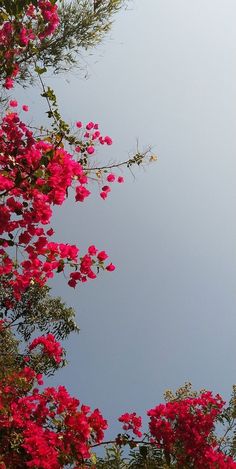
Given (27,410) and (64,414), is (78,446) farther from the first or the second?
(27,410)

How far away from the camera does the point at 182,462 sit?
342 inches

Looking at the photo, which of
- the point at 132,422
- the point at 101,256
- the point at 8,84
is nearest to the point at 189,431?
the point at 132,422

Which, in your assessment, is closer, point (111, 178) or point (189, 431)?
point (111, 178)

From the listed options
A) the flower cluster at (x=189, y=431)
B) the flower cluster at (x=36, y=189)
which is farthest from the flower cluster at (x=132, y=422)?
the flower cluster at (x=36, y=189)

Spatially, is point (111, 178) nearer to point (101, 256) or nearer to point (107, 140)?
point (107, 140)

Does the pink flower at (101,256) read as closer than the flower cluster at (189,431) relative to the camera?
Yes

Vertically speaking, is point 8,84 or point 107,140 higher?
point 8,84

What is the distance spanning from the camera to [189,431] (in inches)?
381

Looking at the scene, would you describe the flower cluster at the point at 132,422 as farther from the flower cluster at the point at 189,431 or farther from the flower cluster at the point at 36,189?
the flower cluster at the point at 36,189

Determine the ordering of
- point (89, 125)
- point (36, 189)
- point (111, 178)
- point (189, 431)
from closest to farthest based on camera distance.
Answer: point (36, 189) < point (111, 178) < point (89, 125) < point (189, 431)

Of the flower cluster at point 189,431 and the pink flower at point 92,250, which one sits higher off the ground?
the pink flower at point 92,250

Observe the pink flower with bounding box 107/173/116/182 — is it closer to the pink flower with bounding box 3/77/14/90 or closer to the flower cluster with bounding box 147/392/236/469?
the pink flower with bounding box 3/77/14/90

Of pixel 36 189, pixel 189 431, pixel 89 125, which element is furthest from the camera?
pixel 189 431

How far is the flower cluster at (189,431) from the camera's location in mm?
8852
